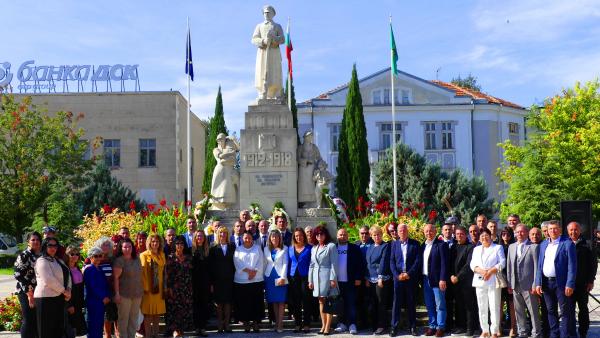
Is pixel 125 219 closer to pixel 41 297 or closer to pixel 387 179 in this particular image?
pixel 41 297

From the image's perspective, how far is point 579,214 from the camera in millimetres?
12703

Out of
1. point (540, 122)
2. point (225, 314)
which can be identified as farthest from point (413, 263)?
point (540, 122)

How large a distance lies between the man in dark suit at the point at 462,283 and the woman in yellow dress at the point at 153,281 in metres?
4.25

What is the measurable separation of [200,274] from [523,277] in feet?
15.8

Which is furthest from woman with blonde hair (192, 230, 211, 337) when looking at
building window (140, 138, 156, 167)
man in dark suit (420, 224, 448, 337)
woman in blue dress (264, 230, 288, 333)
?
building window (140, 138, 156, 167)

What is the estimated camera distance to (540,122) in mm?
31828

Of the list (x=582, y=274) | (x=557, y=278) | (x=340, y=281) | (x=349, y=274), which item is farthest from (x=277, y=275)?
(x=582, y=274)

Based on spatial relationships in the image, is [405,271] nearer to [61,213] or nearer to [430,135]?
[61,213]

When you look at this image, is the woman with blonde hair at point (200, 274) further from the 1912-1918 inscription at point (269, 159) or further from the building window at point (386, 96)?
the building window at point (386, 96)

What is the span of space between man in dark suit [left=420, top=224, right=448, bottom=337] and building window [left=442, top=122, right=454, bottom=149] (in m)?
31.5

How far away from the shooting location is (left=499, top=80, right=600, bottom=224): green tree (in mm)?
27453

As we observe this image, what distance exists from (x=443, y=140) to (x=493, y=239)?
31.4m

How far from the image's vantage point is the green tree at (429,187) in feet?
99.3

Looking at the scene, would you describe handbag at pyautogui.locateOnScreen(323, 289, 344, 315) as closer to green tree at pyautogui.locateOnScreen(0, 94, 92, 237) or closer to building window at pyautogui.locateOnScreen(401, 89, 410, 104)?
green tree at pyautogui.locateOnScreen(0, 94, 92, 237)
